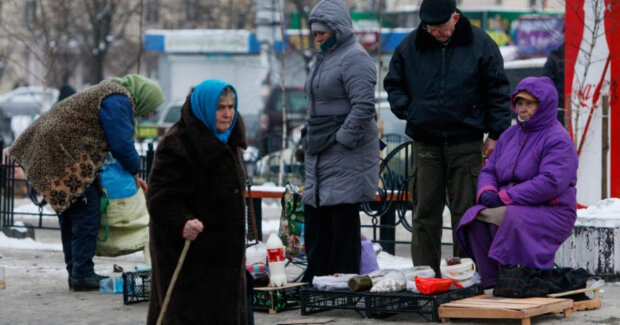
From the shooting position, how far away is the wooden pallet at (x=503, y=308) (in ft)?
21.6

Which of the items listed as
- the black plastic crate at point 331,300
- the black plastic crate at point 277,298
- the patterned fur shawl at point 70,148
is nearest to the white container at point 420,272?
the black plastic crate at point 331,300

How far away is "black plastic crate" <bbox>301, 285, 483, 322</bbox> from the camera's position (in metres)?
7.02

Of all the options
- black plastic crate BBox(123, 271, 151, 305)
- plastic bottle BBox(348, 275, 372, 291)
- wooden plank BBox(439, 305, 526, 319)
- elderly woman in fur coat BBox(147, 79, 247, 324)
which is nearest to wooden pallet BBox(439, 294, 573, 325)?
wooden plank BBox(439, 305, 526, 319)

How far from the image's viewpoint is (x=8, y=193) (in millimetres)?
13000

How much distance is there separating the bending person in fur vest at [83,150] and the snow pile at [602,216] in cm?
336

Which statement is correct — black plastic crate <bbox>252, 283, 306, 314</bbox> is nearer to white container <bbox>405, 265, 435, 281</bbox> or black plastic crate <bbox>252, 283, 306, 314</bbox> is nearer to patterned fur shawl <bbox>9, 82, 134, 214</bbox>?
white container <bbox>405, 265, 435, 281</bbox>

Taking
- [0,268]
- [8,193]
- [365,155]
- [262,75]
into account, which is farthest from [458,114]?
[262,75]

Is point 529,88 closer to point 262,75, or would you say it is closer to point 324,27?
point 324,27

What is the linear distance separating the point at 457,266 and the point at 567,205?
79 cm

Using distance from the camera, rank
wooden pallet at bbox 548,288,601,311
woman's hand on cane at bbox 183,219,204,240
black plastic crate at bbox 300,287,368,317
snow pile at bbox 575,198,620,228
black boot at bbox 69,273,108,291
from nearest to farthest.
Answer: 1. woman's hand on cane at bbox 183,219,204,240
2. wooden pallet at bbox 548,288,601,311
3. black plastic crate at bbox 300,287,368,317
4. snow pile at bbox 575,198,620,228
5. black boot at bbox 69,273,108,291

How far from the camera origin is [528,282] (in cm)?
700

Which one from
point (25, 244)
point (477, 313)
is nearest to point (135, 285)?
point (477, 313)

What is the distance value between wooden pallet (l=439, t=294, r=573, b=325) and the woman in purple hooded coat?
1.13ft

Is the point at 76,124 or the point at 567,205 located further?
the point at 76,124
